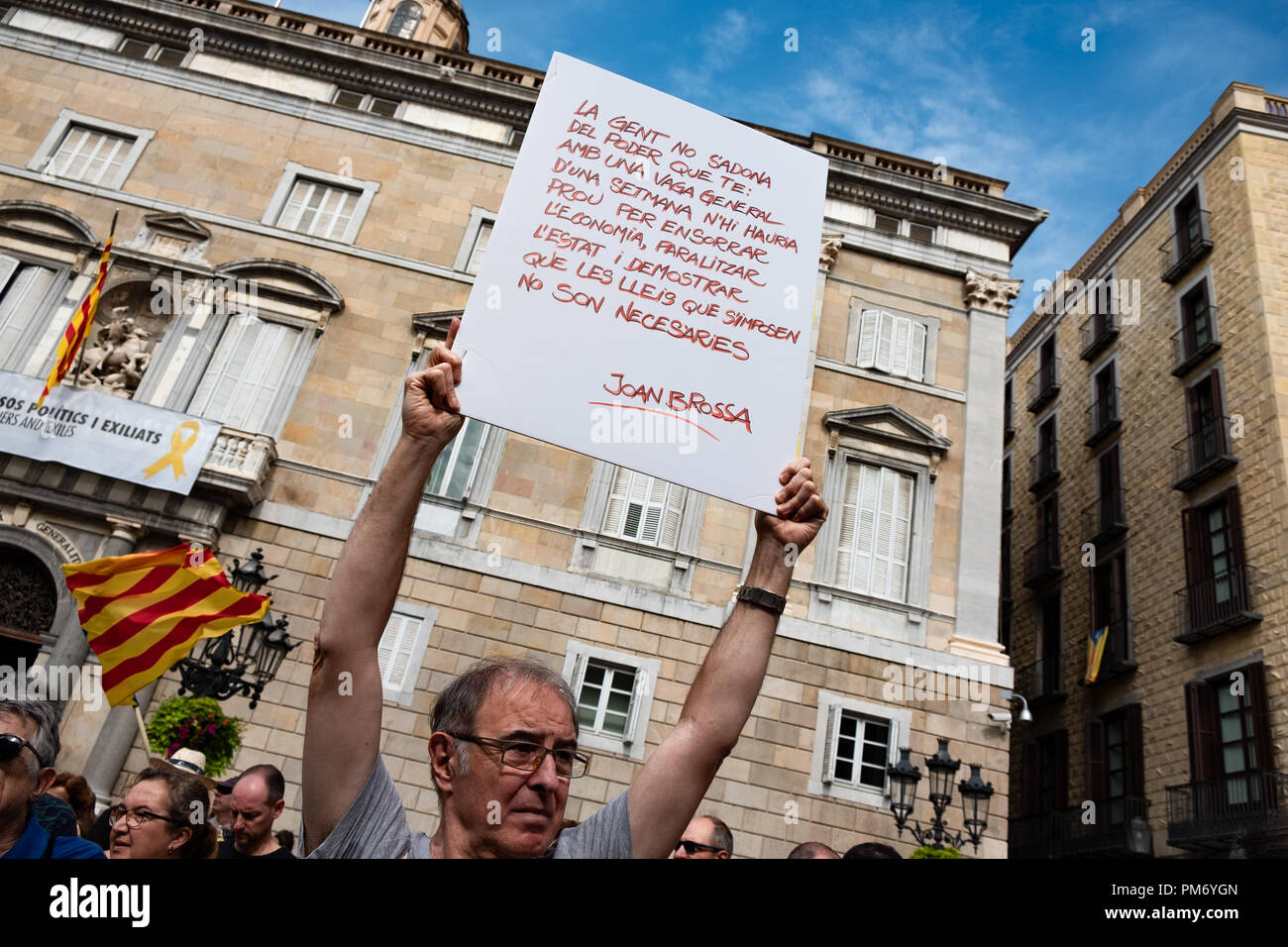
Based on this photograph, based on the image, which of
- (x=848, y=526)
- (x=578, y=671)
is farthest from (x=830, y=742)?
(x=578, y=671)

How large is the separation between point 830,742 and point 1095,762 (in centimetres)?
1020

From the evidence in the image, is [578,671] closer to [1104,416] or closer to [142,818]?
[142,818]

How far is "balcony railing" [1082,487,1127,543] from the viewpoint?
2116cm

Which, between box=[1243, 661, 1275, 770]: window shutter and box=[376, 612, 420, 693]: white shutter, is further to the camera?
box=[1243, 661, 1275, 770]: window shutter

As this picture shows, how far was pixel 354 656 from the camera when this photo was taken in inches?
77.1

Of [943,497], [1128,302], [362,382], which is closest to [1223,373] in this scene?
[1128,302]

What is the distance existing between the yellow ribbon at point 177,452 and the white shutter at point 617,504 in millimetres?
6979

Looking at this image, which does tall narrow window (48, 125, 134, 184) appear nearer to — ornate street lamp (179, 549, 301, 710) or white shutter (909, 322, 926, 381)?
ornate street lamp (179, 549, 301, 710)

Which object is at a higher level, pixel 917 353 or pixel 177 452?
pixel 917 353

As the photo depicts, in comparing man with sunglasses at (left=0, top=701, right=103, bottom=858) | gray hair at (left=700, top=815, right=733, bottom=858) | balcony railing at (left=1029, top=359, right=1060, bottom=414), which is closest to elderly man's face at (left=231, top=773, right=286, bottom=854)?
man with sunglasses at (left=0, top=701, right=103, bottom=858)

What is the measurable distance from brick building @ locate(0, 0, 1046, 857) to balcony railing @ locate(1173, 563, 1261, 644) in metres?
5.52

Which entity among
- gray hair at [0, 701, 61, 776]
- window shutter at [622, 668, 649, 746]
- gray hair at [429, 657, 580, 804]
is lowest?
gray hair at [0, 701, 61, 776]
